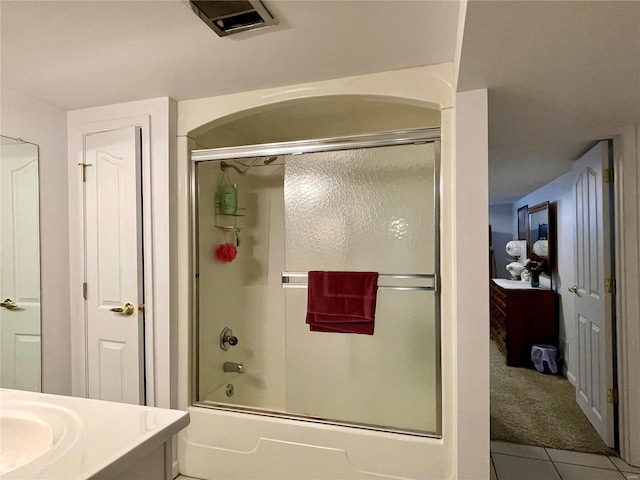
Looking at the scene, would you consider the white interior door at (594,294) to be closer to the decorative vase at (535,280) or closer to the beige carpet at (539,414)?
the beige carpet at (539,414)

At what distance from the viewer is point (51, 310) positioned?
7.43 feet

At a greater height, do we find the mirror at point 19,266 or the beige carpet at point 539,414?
the mirror at point 19,266

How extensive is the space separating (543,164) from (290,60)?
2.79 m

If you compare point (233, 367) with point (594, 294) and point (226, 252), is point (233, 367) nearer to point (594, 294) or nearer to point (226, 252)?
point (226, 252)

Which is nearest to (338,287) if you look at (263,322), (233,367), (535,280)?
(263,322)

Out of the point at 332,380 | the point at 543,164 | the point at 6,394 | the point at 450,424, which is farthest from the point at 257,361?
the point at 543,164

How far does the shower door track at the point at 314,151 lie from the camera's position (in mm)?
1884

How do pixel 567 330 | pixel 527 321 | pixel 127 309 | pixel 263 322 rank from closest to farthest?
1. pixel 127 309
2. pixel 263 322
3. pixel 567 330
4. pixel 527 321

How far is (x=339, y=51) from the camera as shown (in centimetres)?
169

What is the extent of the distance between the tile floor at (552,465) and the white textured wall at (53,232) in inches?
107

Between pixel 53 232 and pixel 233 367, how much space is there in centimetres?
146

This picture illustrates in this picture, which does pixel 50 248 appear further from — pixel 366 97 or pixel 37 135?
pixel 366 97

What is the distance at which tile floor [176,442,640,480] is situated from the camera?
7.34 ft

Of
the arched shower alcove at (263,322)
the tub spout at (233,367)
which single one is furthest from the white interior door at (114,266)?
the tub spout at (233,367)
